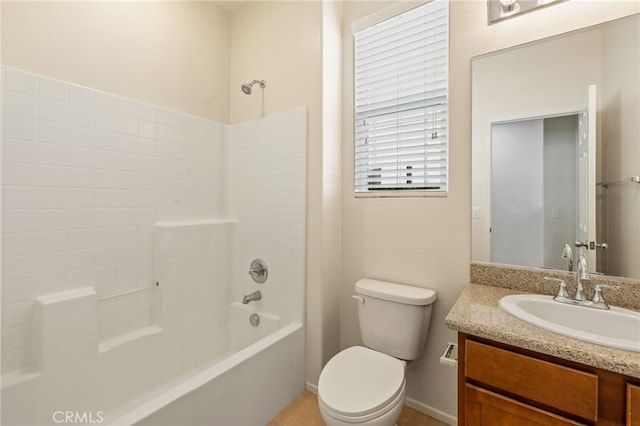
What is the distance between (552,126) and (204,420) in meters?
2.10

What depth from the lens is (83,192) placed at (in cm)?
157

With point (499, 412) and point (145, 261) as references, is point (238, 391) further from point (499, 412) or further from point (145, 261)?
point (499, 412)

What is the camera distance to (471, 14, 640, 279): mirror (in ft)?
3.95

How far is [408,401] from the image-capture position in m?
1.79

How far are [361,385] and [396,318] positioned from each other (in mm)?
408

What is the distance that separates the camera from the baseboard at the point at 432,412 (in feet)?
5.39

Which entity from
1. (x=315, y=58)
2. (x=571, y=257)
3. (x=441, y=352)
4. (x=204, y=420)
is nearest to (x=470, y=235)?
(x=571, y=257)

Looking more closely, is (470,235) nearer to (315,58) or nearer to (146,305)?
(315,58)

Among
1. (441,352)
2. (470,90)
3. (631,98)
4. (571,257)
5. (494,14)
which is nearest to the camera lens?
(631,98)

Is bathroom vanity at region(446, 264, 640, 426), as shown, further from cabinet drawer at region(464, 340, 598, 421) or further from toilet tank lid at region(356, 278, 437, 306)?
toilet tank lid at region(356, 278, 437, 306)

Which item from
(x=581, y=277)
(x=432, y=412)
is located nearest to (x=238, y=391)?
(x=432, y=412)

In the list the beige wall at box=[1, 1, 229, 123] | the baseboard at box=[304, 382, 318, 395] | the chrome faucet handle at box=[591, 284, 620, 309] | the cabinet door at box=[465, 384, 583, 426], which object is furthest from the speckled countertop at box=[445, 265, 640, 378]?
the beige wall at box=[1, 1, 229, 123]

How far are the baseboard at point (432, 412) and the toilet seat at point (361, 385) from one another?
489mm

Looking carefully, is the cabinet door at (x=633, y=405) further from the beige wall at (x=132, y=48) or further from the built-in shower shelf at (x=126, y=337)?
the beige wall at (x=132, y=48)
